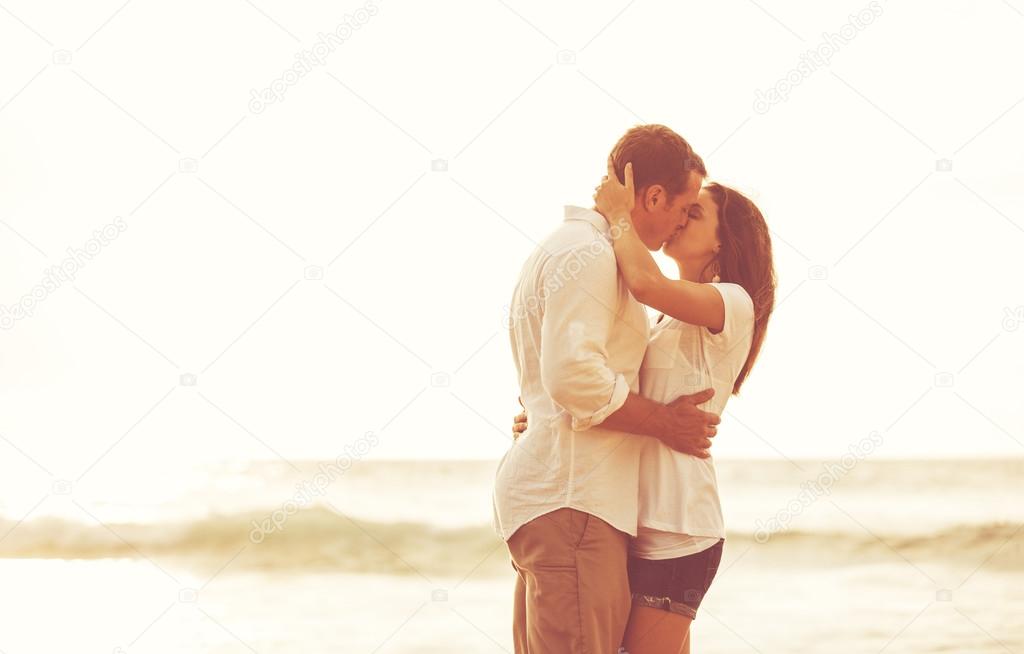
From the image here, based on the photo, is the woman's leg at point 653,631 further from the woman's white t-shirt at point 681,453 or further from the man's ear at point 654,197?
the man's ear at point 654,197

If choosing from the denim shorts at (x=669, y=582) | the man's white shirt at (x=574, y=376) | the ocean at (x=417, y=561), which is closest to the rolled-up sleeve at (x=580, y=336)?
the man's white shirt at (x=574, y=376)

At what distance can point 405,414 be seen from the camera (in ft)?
44.1

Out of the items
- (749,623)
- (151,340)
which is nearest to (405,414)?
(151,340)

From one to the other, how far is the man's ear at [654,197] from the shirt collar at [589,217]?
11 centimetres

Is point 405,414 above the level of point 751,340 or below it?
above

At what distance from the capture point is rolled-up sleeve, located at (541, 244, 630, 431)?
2.07 metres

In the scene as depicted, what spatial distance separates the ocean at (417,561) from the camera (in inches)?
218

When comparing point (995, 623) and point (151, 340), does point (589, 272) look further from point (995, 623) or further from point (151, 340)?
point (151, 340)

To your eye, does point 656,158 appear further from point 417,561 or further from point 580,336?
point 417,561

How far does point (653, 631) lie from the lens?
2.23 meters

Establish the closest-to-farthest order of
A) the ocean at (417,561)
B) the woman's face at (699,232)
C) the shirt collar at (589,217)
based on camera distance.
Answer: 1. the shirt collar at (589,217)
2. the woman's face at (699,232)
3. the ocean at (417,561)

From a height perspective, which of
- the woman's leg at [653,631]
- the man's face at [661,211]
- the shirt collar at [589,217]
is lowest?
the woman's leg at [653,631]

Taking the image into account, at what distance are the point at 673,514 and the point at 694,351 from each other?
0.35 meters

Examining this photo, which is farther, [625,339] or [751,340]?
[751,340]
